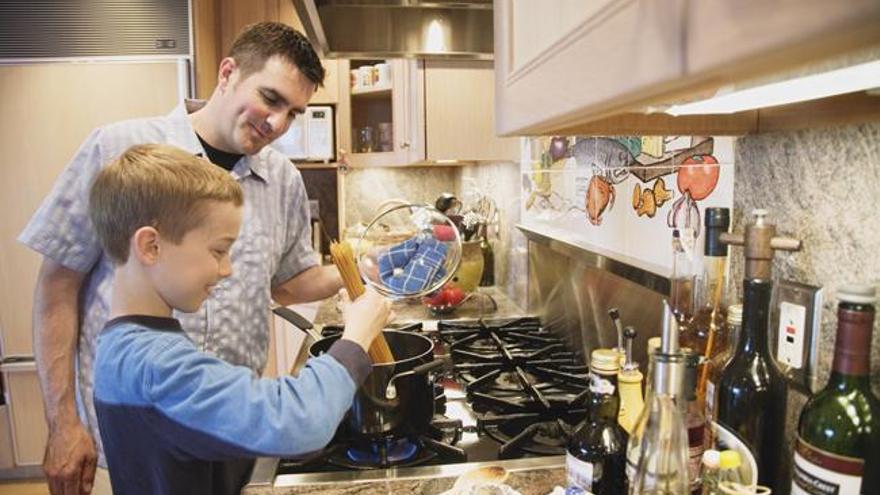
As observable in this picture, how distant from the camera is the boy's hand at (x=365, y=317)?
901 millimetres

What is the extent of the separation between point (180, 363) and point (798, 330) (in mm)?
773

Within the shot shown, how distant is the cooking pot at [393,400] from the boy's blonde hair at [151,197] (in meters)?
0.37

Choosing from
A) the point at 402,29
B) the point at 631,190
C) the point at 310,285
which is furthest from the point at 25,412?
the point at 631,190

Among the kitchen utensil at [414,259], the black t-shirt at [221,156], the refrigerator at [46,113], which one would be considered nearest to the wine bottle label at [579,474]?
the kitchen utensil at [414,259]

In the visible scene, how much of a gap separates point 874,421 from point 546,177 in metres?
1.31

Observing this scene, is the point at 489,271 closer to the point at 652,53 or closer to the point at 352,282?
the point at 352,282

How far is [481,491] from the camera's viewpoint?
0.77 meters

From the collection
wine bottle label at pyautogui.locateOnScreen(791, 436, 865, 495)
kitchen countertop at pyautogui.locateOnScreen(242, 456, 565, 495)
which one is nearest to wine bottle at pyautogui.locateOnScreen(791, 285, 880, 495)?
wine bottle label at pyautogui.locateOnScreen(791, 436, 865, 495)

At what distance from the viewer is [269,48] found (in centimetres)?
128

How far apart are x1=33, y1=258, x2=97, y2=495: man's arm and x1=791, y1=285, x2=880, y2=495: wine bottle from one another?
124cm

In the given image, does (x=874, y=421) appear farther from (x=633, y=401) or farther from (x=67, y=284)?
(x=67, y=284)

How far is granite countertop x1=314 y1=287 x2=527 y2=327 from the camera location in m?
1.97

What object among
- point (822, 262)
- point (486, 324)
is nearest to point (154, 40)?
point (486, 324)

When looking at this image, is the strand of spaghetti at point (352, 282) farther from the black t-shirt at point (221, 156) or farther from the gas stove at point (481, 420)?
the black t-shirt at point (221, 156)
